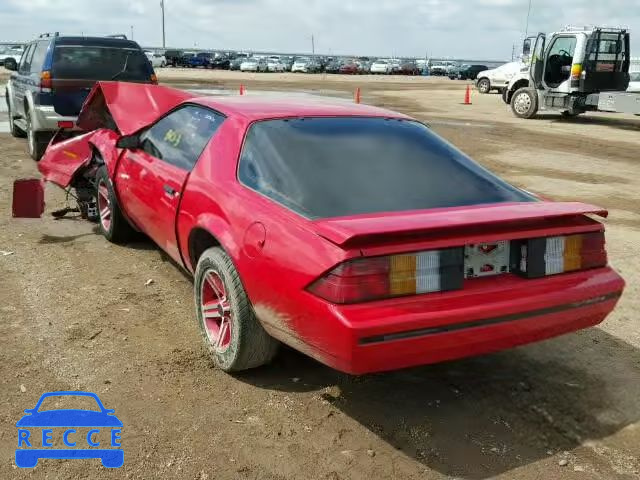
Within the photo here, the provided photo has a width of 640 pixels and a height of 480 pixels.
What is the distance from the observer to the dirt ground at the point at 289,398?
9.38 feet

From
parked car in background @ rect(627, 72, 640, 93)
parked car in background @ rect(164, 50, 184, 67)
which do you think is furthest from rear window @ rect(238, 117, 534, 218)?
parked car in background @ rect(164, 50, 184, 67)

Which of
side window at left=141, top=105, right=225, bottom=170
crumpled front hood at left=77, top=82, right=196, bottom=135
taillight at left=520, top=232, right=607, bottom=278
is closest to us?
taillight at left=520, top=232, right=607, bottom=278

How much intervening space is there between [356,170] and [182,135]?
1.50m

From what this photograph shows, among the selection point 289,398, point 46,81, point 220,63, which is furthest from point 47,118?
point 220,63

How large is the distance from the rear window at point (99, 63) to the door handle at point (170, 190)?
6186 millimetres

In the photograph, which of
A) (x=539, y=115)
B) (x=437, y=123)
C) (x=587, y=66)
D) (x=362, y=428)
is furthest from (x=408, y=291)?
(x=539, y=115)

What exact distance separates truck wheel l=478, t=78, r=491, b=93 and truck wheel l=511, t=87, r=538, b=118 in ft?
42.5

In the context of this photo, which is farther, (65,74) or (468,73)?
(468,73)

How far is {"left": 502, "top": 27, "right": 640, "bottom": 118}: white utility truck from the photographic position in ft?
59.2

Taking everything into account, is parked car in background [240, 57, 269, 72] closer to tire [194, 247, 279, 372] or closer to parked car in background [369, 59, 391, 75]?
parked car in background [369, 59, 391, 75]

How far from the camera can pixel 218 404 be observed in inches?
130

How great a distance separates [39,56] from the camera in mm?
10102

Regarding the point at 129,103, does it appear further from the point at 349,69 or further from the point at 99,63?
the point at 349,69

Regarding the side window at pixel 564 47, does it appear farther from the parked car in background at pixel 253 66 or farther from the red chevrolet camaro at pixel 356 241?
the parked car in background at pixel 253 66
